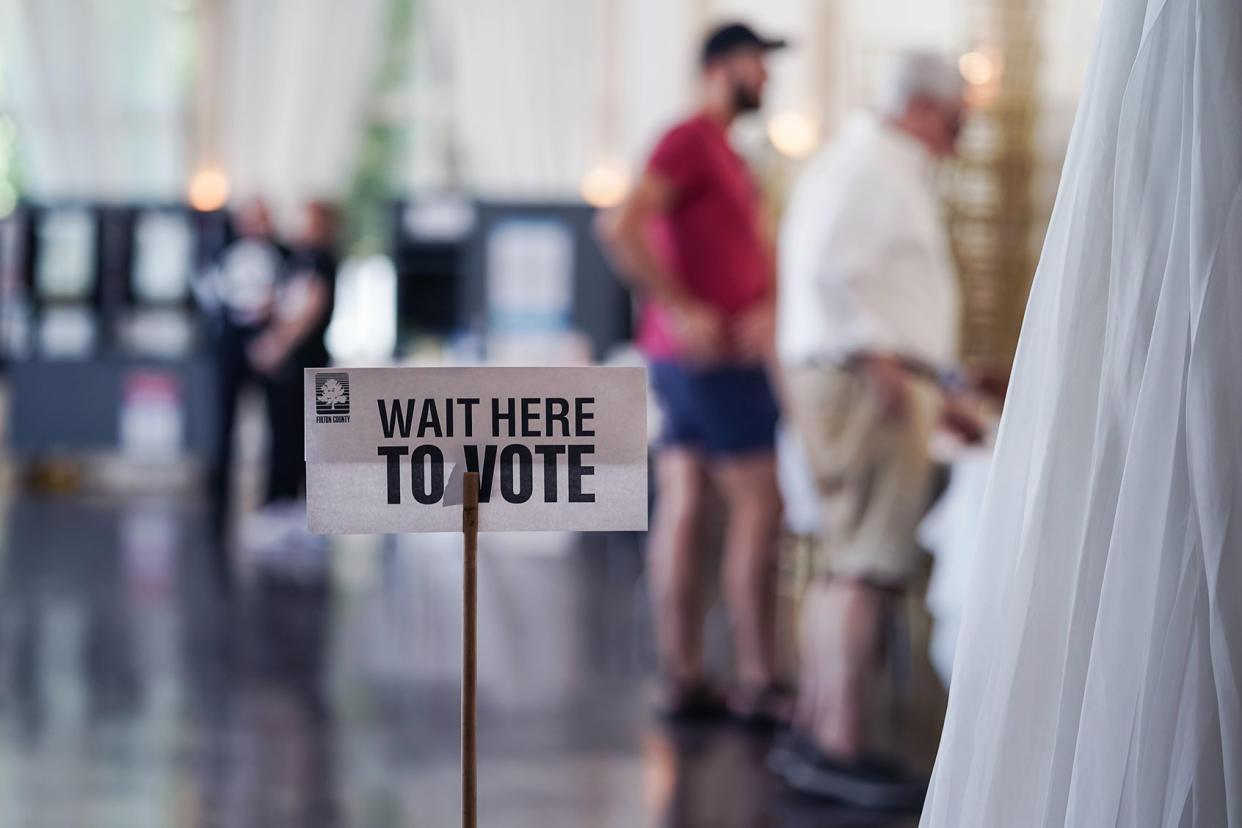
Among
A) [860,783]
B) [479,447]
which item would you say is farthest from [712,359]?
[479,447]

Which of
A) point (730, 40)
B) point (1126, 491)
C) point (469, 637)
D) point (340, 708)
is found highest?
point (730, 40)

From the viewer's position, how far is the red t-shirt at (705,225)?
3.03 m

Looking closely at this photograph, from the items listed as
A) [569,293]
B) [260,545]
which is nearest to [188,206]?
[569,293]

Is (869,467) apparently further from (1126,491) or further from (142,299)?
(142,299)

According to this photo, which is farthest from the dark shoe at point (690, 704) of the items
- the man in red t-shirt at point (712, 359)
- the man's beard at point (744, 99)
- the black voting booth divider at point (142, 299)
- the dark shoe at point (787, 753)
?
the black voting booth divider at point (142, 299)

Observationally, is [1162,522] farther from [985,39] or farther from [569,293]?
[569,293]

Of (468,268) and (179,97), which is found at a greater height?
(179,97)

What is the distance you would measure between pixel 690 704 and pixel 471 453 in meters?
2.10

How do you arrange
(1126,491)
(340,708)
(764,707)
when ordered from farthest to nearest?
(340,708), (764,707), (1126,491)

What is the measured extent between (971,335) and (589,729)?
328cm

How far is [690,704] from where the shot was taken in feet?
10.2

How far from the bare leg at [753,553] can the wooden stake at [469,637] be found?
1.97 meters

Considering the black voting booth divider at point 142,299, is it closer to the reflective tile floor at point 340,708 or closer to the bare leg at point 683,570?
the reflective tile floor at point 340,708

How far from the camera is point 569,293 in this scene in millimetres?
7719
